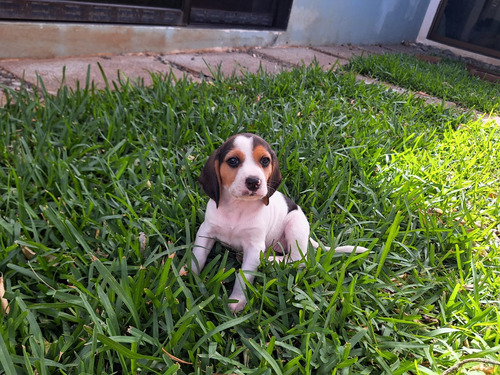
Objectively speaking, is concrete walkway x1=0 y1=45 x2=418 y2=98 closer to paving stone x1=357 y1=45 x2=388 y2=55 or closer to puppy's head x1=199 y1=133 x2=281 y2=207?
puppy's head x1=199 y1=133 x2=281 y2=207

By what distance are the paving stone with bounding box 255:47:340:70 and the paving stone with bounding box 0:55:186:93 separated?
2140 millimetres

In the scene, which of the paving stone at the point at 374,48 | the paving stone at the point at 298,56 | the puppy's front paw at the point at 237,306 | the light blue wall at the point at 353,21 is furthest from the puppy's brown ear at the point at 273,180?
the paving stone at the point at 374,48

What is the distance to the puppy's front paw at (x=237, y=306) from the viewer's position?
169cm

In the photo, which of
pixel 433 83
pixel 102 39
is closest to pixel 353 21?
pixel 433 83

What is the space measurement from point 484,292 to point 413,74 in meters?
4.69

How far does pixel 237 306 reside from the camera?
170 cm

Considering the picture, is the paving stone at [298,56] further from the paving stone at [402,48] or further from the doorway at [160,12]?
the paving stone at [402,48]

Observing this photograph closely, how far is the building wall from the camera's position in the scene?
13.0 feet

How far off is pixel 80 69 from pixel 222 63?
6.19ft

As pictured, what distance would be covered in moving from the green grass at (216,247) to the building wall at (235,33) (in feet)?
4.04

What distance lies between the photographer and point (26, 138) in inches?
102

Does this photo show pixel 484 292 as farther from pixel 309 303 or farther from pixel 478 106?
pixel 478 106

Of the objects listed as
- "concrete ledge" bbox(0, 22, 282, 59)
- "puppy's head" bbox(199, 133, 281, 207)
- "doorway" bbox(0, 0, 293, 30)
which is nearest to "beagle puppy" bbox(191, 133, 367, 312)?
"puppy's head" bbox(199, 133, 281, 207)

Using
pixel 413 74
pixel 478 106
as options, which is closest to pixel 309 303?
pixel 478 106
